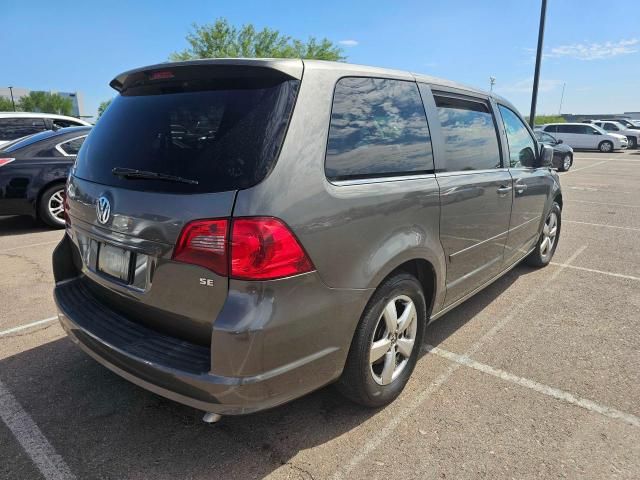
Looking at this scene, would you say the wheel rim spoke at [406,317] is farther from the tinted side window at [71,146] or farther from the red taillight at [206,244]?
the tinted side window at [71,146]

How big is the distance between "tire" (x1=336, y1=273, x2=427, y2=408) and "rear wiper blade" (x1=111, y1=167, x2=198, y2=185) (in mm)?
1091

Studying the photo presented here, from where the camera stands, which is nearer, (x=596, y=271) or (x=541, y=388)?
(x=541, y=388)

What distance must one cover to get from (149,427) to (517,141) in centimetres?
374

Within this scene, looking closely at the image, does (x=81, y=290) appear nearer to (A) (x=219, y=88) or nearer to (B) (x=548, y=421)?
(A) (x=219, y=88)

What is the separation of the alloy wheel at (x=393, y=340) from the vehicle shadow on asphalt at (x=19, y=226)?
6.46 m

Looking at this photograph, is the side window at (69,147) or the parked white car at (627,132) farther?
the parked white car at (627,132)

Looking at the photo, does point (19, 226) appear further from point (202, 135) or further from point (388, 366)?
point (388, 366)

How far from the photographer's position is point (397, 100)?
8.73 feet

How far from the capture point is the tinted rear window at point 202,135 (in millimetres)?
1954

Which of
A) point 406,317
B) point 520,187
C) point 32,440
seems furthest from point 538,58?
point 32,440

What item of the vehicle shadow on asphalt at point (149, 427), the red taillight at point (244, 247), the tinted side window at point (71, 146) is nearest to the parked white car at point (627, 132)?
the tinted side window at point (71, 146)

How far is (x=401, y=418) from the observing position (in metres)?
2.60

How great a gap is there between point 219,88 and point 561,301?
3.75 meters

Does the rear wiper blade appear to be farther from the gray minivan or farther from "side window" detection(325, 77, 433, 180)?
"side window" detection(325, 77, 433, 180)
